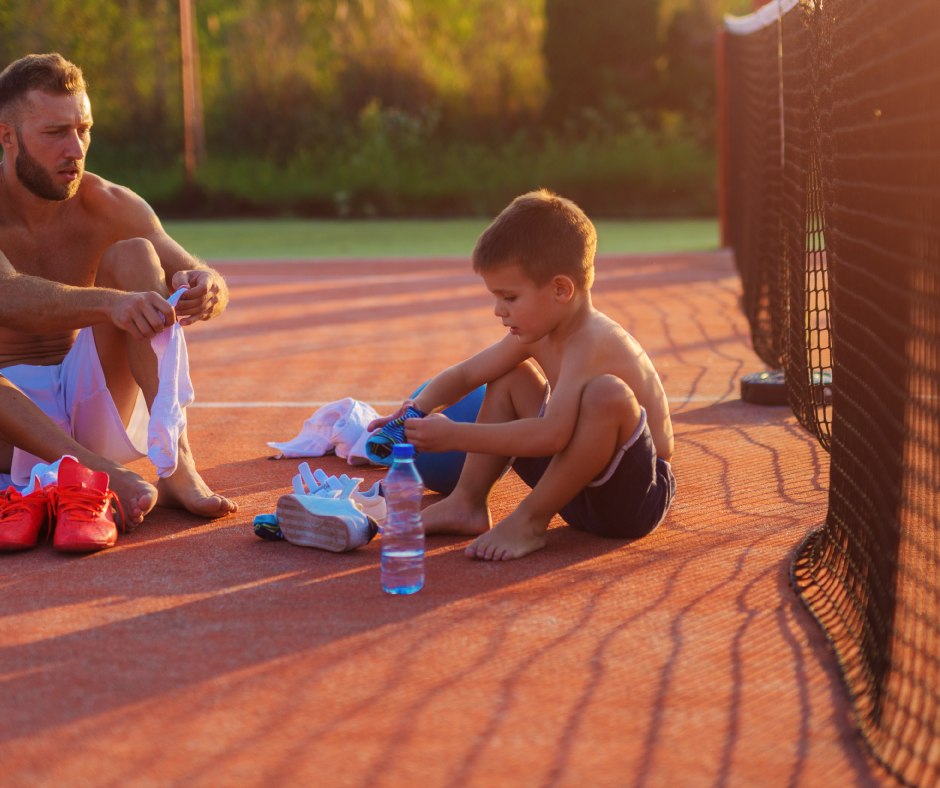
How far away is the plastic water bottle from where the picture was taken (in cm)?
275

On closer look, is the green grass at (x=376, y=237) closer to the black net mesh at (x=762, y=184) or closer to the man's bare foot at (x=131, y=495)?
the black net mesh at (x=762, y=184)

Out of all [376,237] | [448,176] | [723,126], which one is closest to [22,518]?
[723,126]

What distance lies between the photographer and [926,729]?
200 centimetres

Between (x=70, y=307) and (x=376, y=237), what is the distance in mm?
11814

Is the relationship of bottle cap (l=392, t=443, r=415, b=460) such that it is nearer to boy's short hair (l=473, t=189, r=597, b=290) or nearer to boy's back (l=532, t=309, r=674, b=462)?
boy's back (l=532, t=309, r=674, b=462)

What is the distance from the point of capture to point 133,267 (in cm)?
345

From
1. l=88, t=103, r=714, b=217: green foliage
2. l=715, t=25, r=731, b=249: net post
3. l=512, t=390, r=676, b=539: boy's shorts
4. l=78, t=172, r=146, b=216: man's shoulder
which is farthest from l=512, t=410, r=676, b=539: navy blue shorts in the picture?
l=88, t=103, r=714, b=217: green foliage

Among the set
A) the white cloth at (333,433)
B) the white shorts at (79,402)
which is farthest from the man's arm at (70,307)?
the white cloth at (333,433)

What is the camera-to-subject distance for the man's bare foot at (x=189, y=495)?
3.37 m

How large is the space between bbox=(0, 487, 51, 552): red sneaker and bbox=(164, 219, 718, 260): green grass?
9392 millimetres

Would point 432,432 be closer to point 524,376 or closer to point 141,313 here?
point 524,376

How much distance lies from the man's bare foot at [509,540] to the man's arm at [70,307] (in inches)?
44.4

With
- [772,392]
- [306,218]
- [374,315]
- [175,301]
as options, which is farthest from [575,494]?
[306,218]

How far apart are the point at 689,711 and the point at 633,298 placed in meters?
6.82
